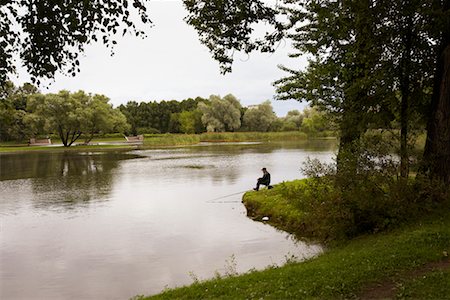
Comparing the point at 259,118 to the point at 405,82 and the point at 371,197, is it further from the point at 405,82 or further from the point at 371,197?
the point at 371,197

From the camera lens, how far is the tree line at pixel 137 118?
68.8 metres

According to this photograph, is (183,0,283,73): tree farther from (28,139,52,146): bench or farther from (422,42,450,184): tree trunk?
(28,139,52,146): bench

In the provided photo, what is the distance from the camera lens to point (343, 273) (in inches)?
274

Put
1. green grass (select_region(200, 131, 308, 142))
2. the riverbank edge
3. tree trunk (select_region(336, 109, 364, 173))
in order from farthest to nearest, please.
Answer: green grass (select_region(200, 131, 308, 142)) < tree trunk (select_region(336, 109, 364, 173)) < the riverbank edge

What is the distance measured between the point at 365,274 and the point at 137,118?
369 feet

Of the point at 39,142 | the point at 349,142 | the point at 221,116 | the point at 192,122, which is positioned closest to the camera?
the point at 349,142

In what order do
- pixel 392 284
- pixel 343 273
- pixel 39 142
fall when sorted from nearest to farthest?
1. pixel 392 284
2. pixel 343 273
3. pixel 39 142

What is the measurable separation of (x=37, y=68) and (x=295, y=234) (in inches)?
384

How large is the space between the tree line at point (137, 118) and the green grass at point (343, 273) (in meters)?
8.70

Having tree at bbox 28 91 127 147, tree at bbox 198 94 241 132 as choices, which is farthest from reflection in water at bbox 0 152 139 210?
tree at bbox 198 94 241 132

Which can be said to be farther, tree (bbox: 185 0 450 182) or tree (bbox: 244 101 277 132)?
tree (bbox: 244 101 277 132)

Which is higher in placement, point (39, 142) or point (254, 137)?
point (254, 137)

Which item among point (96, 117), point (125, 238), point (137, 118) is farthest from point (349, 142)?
point (137, 118)

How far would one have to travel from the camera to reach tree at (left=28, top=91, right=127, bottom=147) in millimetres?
67938
